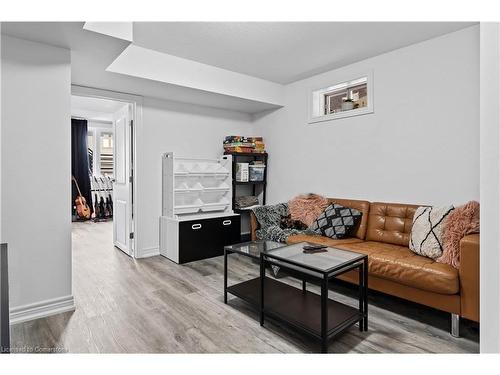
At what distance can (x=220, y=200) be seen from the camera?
4.30 meters

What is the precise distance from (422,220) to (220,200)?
8.43ft

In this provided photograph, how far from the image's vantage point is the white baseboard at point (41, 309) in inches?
83.4

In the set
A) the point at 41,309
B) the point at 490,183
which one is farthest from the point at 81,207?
the point at 490,183

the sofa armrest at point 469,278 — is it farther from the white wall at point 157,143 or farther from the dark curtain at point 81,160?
the dark curtain at point 81,160

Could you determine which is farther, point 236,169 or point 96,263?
point 236,169

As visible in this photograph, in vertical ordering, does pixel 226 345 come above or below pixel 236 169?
below

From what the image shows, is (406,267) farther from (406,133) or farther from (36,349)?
(36,349)

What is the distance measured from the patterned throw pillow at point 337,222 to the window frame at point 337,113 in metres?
1.11

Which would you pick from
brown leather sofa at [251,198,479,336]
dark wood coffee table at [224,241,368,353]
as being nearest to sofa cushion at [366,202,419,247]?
brown leather sofa at [251,198,479,336]

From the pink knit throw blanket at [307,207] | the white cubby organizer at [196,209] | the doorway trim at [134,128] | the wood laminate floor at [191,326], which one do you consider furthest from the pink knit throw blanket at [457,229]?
the doorway trim at [134,128]

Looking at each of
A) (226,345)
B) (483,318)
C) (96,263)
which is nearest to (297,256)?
(226,345)

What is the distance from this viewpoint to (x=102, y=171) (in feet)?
25.3
